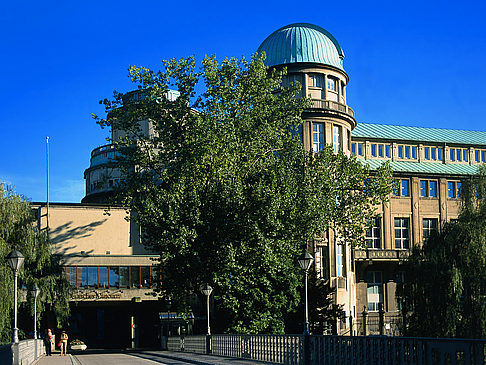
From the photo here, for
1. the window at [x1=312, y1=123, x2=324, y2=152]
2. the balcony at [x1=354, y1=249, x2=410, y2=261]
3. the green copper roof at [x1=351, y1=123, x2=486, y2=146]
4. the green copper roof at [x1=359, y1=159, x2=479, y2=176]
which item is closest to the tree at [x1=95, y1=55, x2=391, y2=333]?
the window at [x1=312, y1=123, x2=324, y2=152]

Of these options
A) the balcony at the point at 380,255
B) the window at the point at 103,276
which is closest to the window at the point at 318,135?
the balcony at the point at 380,255

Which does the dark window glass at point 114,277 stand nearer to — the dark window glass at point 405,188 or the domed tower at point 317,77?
the domed tower at point 317,77

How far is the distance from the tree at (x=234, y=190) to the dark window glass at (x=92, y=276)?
56.1 feet

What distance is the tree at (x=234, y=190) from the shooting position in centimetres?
3519

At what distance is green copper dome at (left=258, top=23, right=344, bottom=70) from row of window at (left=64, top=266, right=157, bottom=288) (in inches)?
782

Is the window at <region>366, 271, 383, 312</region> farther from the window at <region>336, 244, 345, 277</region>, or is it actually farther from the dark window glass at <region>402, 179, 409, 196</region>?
the window at <region>336, 244, 345, 277</region>

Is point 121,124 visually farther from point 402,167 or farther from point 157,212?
point 402,167

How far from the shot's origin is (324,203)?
38.2m

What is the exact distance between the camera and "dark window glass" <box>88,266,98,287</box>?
55844 millimetres

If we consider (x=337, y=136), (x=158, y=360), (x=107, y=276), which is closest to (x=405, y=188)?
(x=337, y=136)

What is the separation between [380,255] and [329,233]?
10.7 meters

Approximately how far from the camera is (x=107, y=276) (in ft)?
185

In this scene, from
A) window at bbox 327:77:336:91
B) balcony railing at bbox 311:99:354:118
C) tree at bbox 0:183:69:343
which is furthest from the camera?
window at bbox 327:77:336:91

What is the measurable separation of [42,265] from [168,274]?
1572 cm
